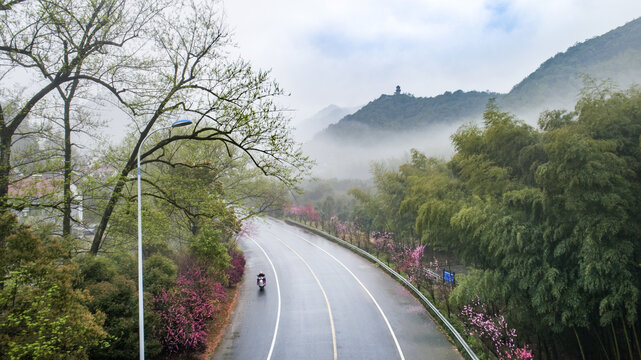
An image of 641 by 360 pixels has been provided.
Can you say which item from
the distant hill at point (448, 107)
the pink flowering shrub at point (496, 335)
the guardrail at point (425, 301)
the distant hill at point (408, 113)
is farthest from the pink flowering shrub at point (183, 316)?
the distant hill at point (408, 113)

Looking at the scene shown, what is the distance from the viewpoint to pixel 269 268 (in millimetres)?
23625

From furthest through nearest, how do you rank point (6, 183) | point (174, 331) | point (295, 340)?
point (295, 340)
point (174, 331)
point (6, 183)

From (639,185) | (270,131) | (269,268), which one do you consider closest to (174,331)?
(270,131)

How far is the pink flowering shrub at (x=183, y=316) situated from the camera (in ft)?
37.7

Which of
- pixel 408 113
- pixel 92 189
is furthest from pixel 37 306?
pixel 408 113

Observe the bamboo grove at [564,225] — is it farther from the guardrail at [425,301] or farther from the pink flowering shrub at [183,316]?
the pink flowering shrub at [183,316]

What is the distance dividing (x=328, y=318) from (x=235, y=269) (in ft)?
24.9

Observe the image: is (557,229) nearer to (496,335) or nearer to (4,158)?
(496,335)

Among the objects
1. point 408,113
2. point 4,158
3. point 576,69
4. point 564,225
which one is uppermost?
point 408,113

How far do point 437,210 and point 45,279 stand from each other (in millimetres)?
12924

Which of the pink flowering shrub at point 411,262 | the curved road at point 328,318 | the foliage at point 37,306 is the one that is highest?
the foliage at point 37,306

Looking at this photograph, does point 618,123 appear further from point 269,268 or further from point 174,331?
point 269,268

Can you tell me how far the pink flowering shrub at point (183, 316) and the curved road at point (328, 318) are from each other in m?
0.99

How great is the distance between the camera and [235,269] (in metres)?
20.6
